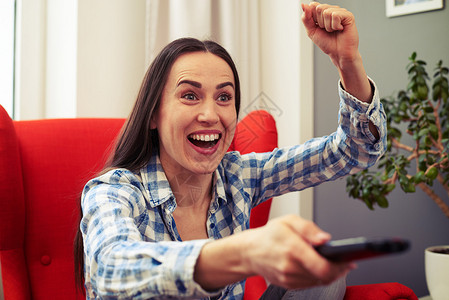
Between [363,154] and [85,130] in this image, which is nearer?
[363,154]

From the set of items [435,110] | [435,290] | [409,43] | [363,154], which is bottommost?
[435,290]

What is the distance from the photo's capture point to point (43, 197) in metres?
1.16

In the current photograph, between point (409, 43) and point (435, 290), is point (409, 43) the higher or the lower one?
the higher one

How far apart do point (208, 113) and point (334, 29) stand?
0.33m

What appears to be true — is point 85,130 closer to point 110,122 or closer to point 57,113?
point 110,122

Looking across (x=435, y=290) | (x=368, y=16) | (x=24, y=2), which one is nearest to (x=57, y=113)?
(x=24, y=2)

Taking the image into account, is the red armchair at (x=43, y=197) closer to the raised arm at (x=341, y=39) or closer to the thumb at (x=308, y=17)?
the raised arm at (x=341, y=39)

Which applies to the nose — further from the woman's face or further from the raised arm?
the raised arm

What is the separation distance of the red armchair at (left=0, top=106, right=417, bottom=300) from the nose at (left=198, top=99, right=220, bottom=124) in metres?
0.42

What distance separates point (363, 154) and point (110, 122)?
2.37 feet

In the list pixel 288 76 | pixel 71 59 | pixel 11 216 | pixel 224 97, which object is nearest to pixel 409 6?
pixel 288 76

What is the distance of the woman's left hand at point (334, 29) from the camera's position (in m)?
0.95

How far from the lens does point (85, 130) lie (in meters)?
1.25

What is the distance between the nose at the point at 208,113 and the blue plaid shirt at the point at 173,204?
156 mm
